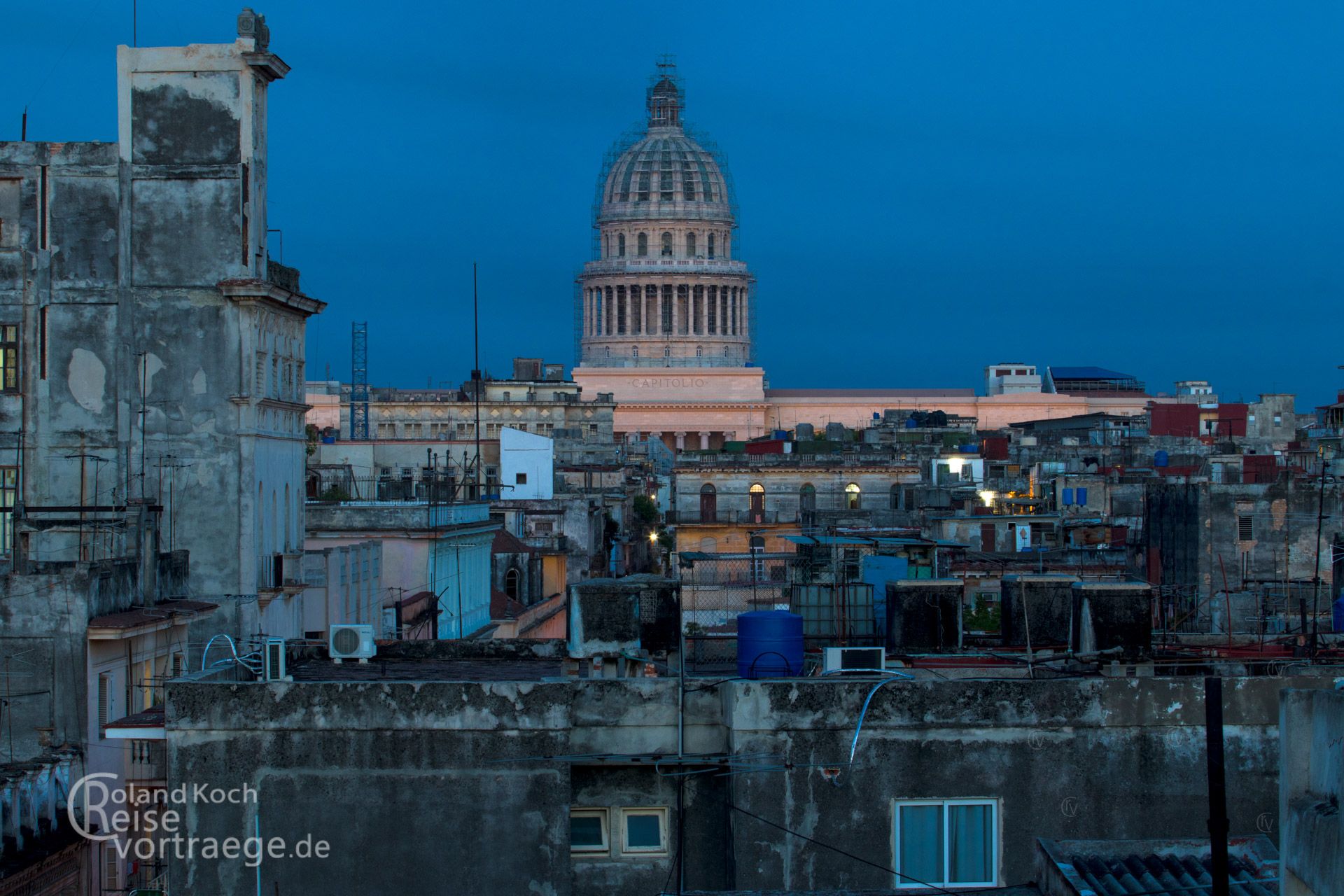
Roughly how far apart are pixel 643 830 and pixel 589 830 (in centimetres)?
31

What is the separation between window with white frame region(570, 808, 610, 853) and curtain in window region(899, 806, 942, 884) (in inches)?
65.1

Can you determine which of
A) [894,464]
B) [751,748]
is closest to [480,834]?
[751,748]

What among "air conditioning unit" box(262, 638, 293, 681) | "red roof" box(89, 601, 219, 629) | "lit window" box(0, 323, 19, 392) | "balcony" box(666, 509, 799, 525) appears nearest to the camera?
"air conditioning unit" box(262, 638, 293, 681)

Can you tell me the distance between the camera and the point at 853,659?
12195mm

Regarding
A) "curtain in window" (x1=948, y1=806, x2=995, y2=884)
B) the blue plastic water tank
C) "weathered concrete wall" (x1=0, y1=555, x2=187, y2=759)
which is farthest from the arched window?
"curtain in window" (x1=948, y1=806, x2=995, y2=884)

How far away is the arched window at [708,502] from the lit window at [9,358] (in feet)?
121

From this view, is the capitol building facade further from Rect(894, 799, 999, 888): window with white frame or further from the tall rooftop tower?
Rect(894, 799, 999, 888): window with white frame

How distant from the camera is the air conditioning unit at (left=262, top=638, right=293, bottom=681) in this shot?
11.9 m

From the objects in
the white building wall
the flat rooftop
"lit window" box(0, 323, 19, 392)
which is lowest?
the flat rooftop

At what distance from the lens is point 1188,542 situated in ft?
119

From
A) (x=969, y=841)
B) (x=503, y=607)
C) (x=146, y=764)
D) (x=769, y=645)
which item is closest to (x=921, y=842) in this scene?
(x=969, y=841)

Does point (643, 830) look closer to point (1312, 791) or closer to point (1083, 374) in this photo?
point (1312, 791)

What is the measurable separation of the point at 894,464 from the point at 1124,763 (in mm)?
55409

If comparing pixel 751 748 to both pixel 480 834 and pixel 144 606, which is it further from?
pixel 144 606
